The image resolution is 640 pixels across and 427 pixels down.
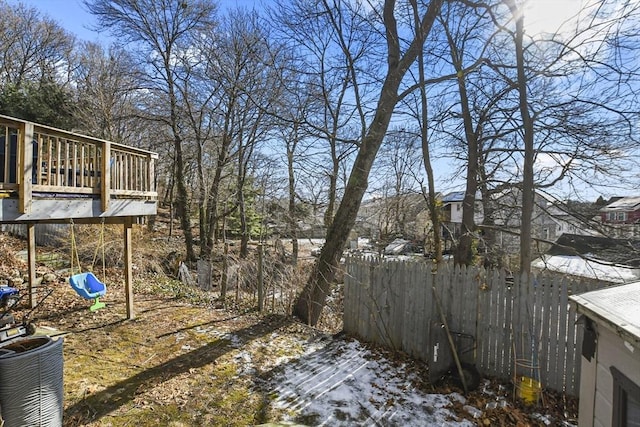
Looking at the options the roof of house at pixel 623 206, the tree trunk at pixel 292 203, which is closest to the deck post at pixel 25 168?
the tree trunk at pixel 292 203

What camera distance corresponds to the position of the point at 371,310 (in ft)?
17.9

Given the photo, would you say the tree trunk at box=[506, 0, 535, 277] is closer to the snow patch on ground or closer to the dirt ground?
the dirt ground

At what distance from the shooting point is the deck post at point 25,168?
3.64 m

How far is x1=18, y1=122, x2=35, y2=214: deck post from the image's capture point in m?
3.64

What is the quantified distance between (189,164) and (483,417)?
17.6 meters

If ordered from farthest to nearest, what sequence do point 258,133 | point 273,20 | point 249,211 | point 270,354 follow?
point 249,211, point 258,133, point 273,20, point 270,354

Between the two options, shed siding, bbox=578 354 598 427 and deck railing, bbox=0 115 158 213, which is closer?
shed siding, bbox=578 354 598 427

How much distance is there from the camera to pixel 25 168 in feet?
12.0

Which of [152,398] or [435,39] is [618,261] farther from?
[152,398]

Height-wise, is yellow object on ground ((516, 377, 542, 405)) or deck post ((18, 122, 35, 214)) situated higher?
deck post ((18, 122, 35, 214))

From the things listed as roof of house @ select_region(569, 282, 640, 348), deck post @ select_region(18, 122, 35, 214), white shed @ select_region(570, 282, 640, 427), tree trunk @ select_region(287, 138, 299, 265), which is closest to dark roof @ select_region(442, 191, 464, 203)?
tree trunk @ select_region(287, 138, 299, 265)

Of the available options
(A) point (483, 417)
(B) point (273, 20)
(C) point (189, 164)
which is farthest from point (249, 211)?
(A) point (483, 417)

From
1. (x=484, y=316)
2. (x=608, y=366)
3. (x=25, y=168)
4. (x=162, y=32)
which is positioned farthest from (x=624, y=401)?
(x=162, y=32)

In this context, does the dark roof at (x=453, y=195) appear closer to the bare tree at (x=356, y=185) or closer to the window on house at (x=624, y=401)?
the bare tree at (x=356, y=185)
